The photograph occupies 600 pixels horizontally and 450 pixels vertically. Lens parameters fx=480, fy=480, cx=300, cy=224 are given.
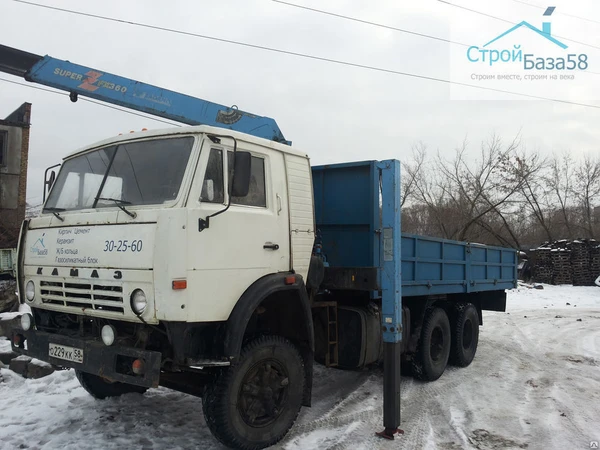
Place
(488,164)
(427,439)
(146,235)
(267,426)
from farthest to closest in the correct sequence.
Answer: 1. (488,164)
2. (427,439)
3. (267,426)
4. (146,235)

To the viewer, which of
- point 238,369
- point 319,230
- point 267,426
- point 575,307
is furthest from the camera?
point 575,307

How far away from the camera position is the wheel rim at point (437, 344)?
6.91 m

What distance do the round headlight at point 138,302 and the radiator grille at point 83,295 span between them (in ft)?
0.43

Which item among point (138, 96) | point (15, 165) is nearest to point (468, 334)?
point (138, 96)

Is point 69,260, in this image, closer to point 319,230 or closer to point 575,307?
point 319,230

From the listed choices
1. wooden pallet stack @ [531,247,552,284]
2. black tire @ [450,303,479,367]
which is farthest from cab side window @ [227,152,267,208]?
wooden pallet stack @ [531,247,552,284]

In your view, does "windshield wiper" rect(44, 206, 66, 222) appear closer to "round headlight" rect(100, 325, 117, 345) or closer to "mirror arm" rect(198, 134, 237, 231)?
"round headlight" rect(100, 325, 117, 345)

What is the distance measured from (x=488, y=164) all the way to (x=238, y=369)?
93.2 feet

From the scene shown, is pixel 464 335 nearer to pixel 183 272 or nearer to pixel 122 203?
pixel 183 272

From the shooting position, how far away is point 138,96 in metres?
6.24

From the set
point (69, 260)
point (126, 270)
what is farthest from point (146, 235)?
point (69, 260)

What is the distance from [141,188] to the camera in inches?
153

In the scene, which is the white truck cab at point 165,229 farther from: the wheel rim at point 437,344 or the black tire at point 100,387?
the wheel rim at point 437,344

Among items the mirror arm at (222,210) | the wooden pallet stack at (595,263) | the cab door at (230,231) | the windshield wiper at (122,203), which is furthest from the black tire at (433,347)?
the wooden pallet stack at (595,263)
